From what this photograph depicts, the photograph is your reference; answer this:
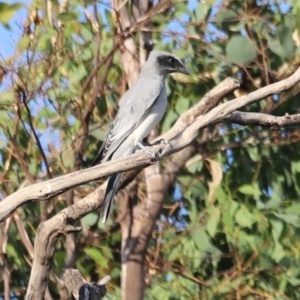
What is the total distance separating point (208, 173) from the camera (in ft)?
21.7

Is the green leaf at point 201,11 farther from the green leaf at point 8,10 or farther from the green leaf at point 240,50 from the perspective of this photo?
the green leaf at point 8,10

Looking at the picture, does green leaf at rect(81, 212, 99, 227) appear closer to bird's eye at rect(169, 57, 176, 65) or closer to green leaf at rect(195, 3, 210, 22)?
bird's eye at rect(169, 57, 176, 65)

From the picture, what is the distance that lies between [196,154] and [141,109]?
66 cm

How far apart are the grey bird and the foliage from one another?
0.22m

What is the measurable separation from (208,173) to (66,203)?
0.78 meters


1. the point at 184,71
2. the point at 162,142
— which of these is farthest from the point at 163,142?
the point at 184,71

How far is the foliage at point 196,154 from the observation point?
6277 mm

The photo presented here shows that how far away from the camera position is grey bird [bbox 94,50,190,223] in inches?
235

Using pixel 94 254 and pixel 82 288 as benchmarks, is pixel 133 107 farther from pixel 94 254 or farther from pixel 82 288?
pixel 82 288

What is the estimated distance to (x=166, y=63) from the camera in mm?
6250

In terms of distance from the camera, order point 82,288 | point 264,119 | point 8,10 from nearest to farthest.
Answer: point 82,288 < point 264,119 < point 8,10

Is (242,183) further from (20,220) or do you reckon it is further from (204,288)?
(20,220)

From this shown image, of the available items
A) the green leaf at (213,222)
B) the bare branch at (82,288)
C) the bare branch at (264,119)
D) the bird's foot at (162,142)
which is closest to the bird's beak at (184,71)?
the green leaf at (213,222)

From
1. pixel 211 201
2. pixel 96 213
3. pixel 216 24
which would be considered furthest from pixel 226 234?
pixel 216 24
